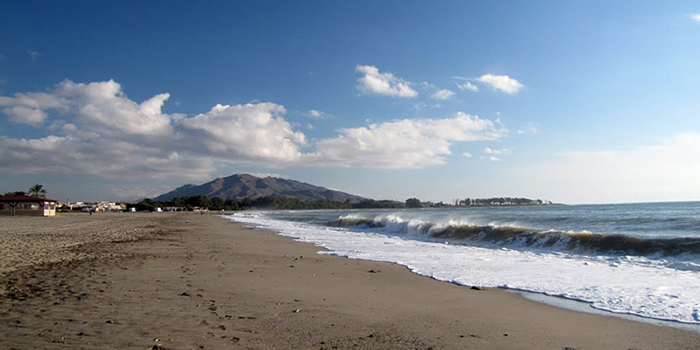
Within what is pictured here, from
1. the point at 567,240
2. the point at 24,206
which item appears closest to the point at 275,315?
the point at 567,240

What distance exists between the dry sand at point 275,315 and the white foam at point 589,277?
96 centimetres

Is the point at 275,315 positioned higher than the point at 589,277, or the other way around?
the point at 275,315

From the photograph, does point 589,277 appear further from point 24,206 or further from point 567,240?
point 24,206

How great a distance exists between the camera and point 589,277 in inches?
376

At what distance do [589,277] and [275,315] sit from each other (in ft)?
24.7

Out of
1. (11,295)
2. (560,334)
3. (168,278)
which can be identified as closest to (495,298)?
(560,334)

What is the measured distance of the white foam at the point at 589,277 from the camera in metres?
6.84

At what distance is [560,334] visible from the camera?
521 centimetres

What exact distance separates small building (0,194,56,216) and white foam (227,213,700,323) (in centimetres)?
5522

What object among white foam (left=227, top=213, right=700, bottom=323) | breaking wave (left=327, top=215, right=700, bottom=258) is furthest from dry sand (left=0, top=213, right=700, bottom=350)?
breaking wave (left=327, top=215, right=700, bottom=258)

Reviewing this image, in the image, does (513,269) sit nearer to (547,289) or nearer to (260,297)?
(547,289)

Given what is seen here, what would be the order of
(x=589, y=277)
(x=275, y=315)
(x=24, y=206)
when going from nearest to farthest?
(x=275, y=315)
(x=589, y=277)
(x=24, y=206)

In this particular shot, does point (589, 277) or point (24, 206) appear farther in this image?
point (24, 206)

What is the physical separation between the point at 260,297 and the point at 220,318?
1.52 m
